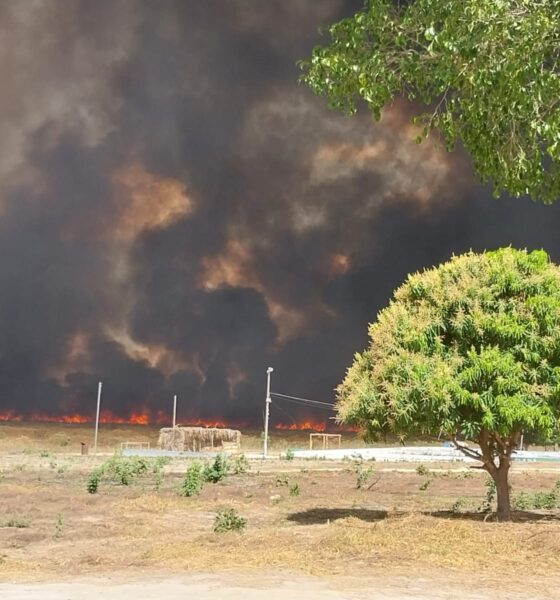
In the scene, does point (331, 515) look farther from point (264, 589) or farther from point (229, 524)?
point (264, 589)

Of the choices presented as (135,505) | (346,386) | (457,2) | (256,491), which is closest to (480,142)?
(457,2)

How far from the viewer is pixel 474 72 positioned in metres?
12.8

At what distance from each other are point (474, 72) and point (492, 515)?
11861 millimetres

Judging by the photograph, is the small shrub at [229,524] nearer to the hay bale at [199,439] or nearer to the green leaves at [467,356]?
the green leaves at [467,356]

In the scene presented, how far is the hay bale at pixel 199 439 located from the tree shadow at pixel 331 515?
4119 centimetres

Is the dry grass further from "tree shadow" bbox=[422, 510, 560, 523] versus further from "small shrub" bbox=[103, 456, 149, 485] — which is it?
"small shrub" bbox=[103, 456, 149, 485]

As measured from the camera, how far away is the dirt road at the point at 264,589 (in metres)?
10.2

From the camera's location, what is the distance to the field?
12758 millimetres

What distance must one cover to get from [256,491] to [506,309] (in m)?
12.7

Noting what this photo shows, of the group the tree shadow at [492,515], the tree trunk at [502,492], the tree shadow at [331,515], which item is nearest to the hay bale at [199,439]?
the tree shadow at [331,515]

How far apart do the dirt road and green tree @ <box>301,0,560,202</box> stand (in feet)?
21.4

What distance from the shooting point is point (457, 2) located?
493 inches

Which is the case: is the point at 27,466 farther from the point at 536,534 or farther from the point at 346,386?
the point at 536,534

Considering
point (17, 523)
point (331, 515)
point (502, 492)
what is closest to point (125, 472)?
point (17, 523)
